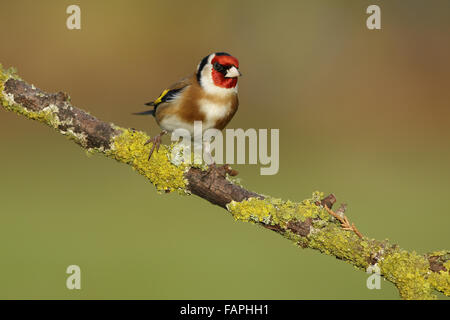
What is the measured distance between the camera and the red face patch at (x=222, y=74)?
13.6ft

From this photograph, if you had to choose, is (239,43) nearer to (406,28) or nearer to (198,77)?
(406,28)

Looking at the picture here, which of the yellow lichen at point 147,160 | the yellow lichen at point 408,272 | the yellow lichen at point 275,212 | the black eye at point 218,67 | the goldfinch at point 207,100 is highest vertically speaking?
the black eye at point 218,67

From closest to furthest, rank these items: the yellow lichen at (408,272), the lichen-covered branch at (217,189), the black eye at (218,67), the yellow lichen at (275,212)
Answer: the yellow lichen at (408,272) → the lichen-covered branch at (217,189) → the yellow lichen at (275,212) → the black eye at (218,67)

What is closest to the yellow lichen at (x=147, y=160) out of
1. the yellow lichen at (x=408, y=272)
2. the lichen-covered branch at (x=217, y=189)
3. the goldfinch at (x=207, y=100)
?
the lichen-covered branch at (x=217, y=189)

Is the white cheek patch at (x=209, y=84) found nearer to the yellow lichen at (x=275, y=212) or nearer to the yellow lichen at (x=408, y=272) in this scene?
the yellow lichen at (x=275, y=212)

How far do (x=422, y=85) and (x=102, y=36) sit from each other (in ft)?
24.8

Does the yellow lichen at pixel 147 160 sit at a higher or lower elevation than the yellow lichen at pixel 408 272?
higher

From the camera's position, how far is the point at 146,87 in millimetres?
12875

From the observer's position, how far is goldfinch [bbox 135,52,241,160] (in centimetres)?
421

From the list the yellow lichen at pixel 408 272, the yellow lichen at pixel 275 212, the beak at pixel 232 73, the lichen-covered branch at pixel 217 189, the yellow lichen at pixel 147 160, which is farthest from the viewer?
the beak at pixel 232 73

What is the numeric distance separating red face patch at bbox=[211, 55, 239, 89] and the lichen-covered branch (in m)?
0.87

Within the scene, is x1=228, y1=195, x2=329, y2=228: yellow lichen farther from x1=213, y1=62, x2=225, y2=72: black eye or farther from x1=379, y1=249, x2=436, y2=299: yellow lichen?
x1=213, y1=62, x2=225, y2=72: black eye

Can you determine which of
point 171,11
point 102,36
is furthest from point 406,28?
point 102,36

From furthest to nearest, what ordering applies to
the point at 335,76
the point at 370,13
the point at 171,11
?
the point at 335,76 → the point at 370,13 → the point at 171,11
